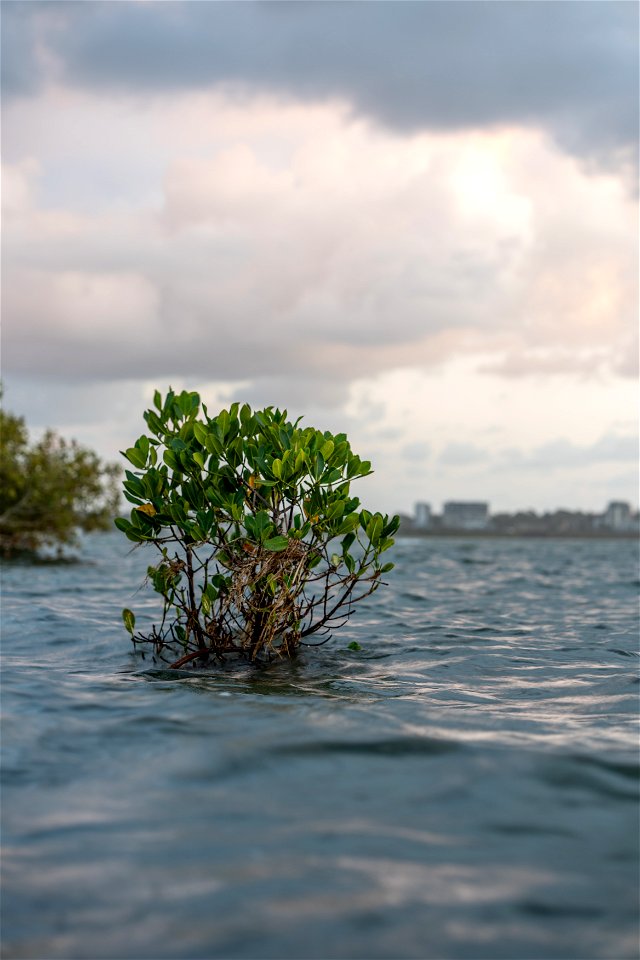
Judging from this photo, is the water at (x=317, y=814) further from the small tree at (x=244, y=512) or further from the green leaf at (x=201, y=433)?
the green leaf at (x=201, y=433)

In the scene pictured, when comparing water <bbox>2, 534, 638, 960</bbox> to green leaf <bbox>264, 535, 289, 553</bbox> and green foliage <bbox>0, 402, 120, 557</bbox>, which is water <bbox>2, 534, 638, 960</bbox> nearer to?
green leaf <bbox>264, 535, 289, 553</bbox>

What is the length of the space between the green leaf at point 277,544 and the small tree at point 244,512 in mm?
12

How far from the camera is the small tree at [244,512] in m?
8.78

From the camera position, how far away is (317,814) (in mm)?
4465

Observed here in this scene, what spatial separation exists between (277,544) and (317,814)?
4.20 metres

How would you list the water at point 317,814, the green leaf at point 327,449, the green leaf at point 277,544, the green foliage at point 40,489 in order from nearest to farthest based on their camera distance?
the water at point 317,814 < the green leaf at point 277,544 < the green leaf at point 327,449 < the green foliage at point 40,489

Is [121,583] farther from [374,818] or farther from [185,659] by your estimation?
[374,818]

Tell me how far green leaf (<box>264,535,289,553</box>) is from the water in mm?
1240

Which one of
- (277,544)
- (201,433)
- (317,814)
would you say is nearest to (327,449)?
(277,544)

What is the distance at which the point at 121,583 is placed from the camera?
22.8 m

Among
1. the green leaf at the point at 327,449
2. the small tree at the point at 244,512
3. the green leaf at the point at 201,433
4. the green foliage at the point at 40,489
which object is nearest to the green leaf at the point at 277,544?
the small tree at the point at 244,512

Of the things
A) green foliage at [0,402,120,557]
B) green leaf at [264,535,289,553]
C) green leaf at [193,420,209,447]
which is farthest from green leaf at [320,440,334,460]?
green foliage at [0,402,120,557]

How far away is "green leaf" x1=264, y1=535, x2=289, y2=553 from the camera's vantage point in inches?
333

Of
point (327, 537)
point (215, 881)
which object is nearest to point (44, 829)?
point (215, 881)
